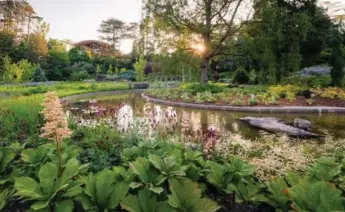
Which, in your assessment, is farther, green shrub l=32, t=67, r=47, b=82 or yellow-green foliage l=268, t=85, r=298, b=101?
green shrub l=32, t=67, r=47, b=82

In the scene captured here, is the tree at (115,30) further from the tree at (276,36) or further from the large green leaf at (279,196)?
the large green leaf at (279,196)

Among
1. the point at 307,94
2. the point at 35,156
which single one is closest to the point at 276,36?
the point at 307,94

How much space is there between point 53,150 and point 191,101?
984cm

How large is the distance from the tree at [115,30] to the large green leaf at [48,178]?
174 feet

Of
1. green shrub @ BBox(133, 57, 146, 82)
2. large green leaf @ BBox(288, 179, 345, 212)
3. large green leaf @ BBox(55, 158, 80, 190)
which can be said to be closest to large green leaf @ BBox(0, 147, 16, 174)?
large green leaf @ BBox(55, 158, 80, 190)

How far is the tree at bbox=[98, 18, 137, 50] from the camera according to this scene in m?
52.4

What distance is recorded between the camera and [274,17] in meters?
14.0

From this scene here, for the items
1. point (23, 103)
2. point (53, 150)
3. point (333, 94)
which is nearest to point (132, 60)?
point (333, 94)

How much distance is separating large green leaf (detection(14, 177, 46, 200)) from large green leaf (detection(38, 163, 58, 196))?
0.14 ft

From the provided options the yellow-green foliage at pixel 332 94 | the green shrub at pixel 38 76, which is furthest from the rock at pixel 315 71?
the green shrub at pixel 38 76

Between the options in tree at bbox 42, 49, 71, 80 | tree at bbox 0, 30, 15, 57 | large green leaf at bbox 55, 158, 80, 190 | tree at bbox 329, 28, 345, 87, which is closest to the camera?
large green leaf at bbox 55, 158, 80, 190

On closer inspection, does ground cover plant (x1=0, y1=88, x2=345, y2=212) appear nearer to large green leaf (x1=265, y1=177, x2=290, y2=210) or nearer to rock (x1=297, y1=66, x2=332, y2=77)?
large green leaf (x1=265, y1=177, x2=290, y2=210)

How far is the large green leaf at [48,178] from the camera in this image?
6.26 ft

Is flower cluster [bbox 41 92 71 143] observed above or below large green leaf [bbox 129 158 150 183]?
above
